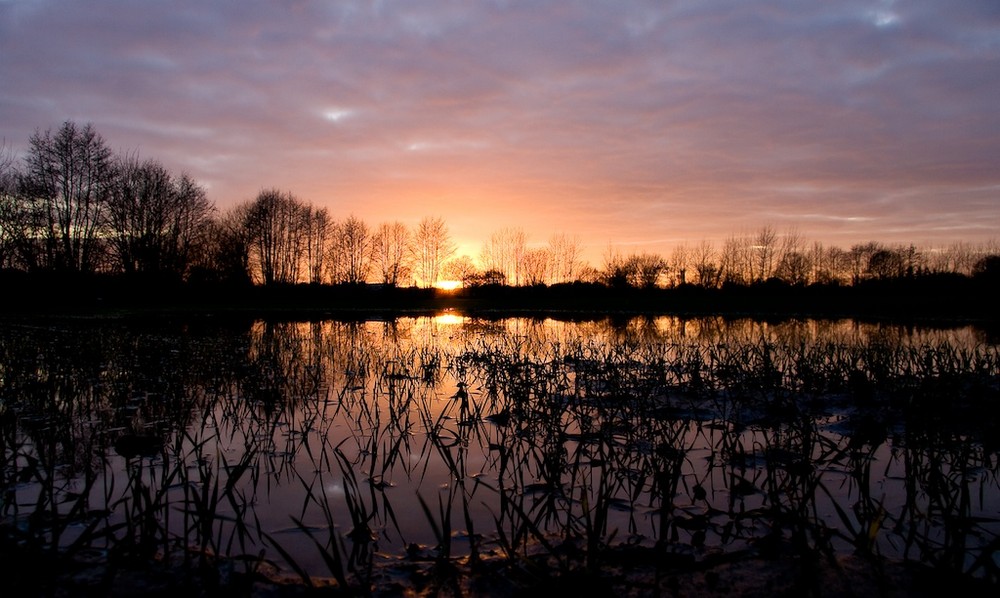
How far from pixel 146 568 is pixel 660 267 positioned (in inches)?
2744

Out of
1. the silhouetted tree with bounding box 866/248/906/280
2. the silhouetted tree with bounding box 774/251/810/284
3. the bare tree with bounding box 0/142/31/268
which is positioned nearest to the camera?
the bare tree with bounding box 0/142/31/268

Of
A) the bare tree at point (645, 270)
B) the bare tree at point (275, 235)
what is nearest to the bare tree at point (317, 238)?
the bare tree at point (275, 235)

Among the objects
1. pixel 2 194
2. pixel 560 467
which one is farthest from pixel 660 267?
pixel 560 467

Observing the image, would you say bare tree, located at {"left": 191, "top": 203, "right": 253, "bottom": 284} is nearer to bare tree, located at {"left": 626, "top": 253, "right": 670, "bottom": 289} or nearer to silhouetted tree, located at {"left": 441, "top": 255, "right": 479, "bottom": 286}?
silhouetted tree, located at {"left": 441, "top": 255, "right": 479, "bottom": 286}

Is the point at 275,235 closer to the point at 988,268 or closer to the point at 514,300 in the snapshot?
the point at 514,300

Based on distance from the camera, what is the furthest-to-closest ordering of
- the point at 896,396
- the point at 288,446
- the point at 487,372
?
the point at 487,372
the point at 896,396
the point at 288,446

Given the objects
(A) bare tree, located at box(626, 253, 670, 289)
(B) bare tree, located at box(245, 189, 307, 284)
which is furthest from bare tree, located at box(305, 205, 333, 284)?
(A) bare tree, located at box(626, 253, 670, 289)

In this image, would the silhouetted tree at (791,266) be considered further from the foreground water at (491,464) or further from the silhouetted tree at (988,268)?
the foreground water at (491,464)

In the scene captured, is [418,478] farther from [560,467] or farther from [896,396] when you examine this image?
[896,396]

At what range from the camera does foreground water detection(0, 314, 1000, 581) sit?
124 inches

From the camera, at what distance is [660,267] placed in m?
68.8

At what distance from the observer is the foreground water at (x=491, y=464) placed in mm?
3154

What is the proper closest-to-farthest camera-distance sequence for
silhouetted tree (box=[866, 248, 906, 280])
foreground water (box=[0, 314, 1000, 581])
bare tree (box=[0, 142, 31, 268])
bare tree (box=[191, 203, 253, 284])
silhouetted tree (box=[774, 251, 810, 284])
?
foreground water (box=[0, 314, 1000, 581]), bare tree (box=[0, 142, 31, 268]), bare tree (box=[191, 203, 253, 284]), silhouetted tree (box=[774, 251, 810, 284]), silhouetted tree (box=[866, 248, 906, 280])

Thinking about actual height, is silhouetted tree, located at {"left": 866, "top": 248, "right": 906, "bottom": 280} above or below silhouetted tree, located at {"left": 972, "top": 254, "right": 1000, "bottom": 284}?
above
